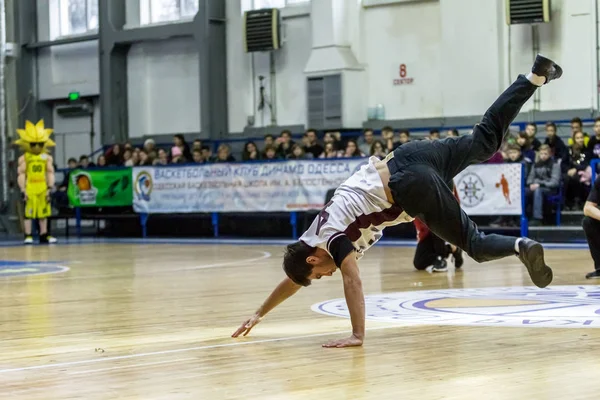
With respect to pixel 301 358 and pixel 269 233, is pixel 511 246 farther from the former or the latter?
pixel 269 233

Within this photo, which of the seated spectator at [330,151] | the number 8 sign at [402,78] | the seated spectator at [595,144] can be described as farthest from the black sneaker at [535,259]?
the number 8 sign at [402,78]

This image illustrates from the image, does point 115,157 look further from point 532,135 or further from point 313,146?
point 532,135

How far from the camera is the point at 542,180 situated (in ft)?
59.8

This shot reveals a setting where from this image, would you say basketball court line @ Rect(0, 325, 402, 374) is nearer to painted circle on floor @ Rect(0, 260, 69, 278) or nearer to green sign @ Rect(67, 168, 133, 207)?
painted circle on floor @ Rect(0, 260, 69, 278)

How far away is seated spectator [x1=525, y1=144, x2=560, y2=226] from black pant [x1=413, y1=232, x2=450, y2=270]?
5557mm

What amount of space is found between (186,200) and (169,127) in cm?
516

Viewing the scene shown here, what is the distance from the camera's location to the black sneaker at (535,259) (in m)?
6.48

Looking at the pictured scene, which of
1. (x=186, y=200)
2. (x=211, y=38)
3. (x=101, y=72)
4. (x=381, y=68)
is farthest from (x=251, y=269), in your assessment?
(x=101, y=72)

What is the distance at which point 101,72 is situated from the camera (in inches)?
A: 1089

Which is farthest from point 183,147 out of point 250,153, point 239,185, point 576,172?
point 576,172

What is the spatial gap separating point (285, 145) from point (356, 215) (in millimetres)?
15114

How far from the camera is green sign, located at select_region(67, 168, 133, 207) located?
2344 centimetres

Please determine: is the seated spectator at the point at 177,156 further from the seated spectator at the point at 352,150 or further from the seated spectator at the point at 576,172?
the seated spectator at the point at 576,172

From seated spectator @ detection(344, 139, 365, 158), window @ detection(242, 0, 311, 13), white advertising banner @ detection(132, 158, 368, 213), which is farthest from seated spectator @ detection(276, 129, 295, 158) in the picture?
window @ detection(242, 0, 311, 13)
